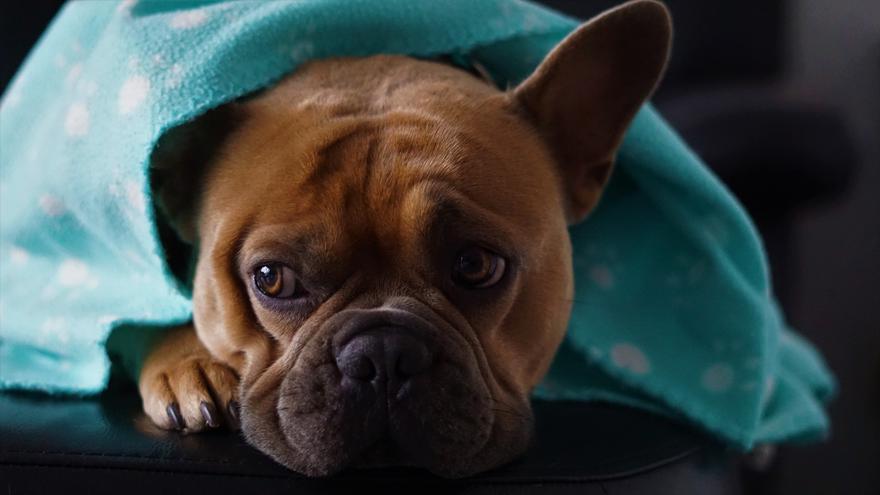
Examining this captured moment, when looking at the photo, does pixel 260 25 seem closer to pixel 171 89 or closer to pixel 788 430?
pixel 171 89

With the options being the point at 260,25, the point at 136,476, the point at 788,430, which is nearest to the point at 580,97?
the point at 260,25

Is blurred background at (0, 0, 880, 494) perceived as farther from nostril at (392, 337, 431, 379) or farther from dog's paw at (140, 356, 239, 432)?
nostril at (392, 337, 431, 379)

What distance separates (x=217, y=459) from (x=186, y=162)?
39 centimetres

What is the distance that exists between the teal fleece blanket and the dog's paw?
70mm

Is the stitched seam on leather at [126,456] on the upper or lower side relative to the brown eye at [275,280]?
lower

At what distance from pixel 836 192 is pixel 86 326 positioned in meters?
1.43

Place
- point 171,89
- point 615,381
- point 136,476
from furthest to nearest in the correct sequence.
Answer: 1. point 615,381
2. point 171,89
3. point 136,476

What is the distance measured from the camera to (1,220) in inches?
51.3

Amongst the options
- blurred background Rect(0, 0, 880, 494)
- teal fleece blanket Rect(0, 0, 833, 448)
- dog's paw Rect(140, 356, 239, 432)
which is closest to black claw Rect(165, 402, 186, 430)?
dog's paw Rect(140, 356, 239, 432)

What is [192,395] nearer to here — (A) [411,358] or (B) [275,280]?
(B) [275,280]

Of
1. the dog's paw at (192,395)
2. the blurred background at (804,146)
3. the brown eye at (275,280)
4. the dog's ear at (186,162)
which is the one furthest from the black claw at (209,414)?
the blurred background at (804,146)

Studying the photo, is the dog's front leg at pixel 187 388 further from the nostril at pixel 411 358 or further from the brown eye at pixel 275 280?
the nostril at pixel 411 358

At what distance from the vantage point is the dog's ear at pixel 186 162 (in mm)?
1128

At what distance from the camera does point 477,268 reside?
1037mm
